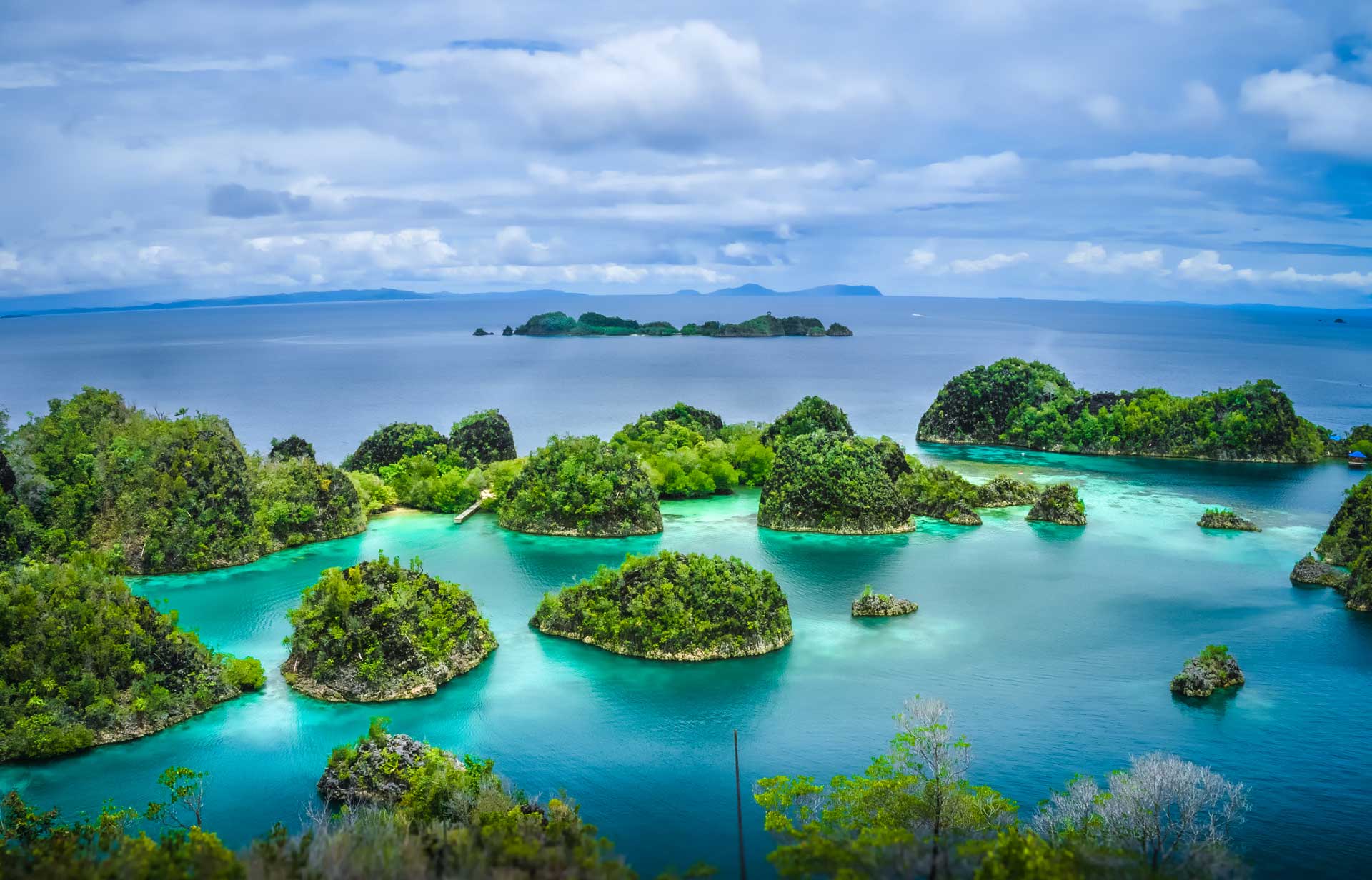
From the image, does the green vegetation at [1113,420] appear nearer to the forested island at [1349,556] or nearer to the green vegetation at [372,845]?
the forested island at [1349,556]

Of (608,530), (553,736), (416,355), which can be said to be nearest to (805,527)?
(608,530)

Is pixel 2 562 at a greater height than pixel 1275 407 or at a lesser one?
lesser

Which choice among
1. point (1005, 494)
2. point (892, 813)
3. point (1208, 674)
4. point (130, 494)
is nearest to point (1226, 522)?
point (1005, 494)

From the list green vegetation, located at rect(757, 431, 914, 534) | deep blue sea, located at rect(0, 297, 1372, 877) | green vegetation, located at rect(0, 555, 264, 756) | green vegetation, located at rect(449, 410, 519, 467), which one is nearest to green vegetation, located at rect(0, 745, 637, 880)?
deep blue sea, located at rect(0, 297, 1372, 877)

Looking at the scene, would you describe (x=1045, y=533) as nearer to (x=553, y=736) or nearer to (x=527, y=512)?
(x=527, y=512)

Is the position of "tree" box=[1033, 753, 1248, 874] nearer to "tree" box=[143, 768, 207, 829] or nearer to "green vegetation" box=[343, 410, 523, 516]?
"tree" box=[143, 768, 207, 829]

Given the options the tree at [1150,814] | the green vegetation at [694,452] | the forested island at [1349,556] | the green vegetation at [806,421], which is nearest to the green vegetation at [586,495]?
the green vegetation at [694,452]

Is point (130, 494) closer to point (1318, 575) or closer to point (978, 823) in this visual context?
point (978, 823)
